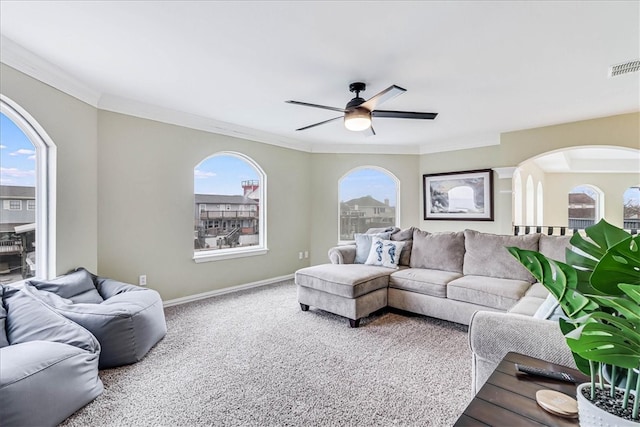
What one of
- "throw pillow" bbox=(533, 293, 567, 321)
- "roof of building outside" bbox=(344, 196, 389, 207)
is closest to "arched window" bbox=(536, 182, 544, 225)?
"roof of building outside" bbox=(344, 196, 389, 207)

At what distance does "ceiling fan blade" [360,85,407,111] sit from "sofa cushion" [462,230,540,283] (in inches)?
79.1

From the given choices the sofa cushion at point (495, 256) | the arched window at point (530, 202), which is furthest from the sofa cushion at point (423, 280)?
the arched window at point (530, 202)

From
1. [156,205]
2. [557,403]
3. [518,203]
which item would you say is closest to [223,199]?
[156,205]

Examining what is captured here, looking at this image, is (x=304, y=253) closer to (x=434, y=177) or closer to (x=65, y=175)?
(x=434, y=177)

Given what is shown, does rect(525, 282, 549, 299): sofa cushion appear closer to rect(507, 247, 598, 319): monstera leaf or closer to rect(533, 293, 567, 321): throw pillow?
rect(533, 293, 567, 321): throw pillow

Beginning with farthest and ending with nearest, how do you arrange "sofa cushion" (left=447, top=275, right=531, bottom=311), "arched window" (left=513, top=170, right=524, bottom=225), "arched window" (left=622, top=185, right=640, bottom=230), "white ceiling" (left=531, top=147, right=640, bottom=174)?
"arched window" (left=622, top=185, right=640, bottom=230) < "white ceiling" (left=531, top=147, right=640, bottom=174) < "arched window" (left=513, top=170, right=524, bottom=225) < "sofa cushion" (left=447, top=275, right=531, bottom=311)

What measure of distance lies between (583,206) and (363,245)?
8.77m

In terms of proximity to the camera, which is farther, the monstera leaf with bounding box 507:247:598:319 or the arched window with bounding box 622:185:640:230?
the arched window with bounding box 622:185:640:230

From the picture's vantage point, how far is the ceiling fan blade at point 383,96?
2.32 m

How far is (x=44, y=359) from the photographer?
172cm

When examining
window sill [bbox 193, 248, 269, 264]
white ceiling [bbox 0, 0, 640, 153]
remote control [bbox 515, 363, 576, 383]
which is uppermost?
white ceiling [bbox 0, 0, 640, 153]

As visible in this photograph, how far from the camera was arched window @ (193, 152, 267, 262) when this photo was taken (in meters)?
4.24

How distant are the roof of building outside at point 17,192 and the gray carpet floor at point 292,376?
172 centimetres

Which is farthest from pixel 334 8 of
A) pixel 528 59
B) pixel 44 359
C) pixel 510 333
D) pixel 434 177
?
pixel 434 177
